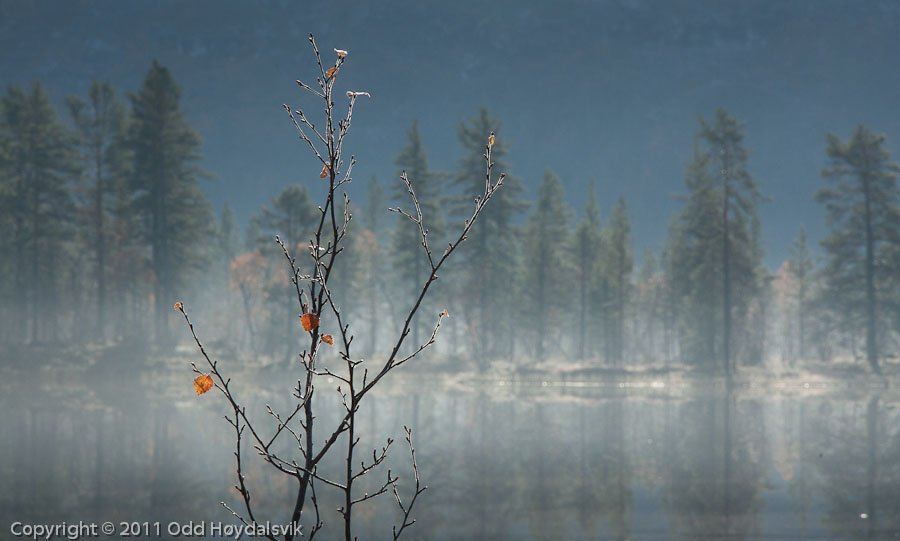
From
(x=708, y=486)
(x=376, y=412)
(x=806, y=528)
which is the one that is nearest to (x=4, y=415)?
(x=376, y=412)

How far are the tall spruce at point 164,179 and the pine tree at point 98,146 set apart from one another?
1548 mm

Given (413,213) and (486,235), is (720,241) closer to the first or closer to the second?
(486,235)

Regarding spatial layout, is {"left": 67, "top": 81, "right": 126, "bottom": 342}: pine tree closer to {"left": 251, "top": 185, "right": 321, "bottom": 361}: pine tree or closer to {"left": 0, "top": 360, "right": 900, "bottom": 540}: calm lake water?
{"left": 251, "top": 185, "right": 321, "bottom": 361}: pine tree

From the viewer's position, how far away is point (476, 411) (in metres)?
27.6

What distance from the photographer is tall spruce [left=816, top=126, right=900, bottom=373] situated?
42.9 m

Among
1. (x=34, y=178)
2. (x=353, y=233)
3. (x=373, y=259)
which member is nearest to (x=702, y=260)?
(x=353, y=233)

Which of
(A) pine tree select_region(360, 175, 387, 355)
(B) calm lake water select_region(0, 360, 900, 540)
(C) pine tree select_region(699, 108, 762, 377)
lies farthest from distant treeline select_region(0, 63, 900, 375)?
(B) calm lake water select_region(0, 360, 900, 540)

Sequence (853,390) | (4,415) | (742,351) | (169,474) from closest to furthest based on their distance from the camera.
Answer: (169,474), (4,415), (853,390), (742,351)

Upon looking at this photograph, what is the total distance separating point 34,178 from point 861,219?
5103 cm

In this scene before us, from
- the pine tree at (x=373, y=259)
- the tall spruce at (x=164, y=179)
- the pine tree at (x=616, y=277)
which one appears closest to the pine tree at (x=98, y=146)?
the tall spruce at (x=164, y=179)

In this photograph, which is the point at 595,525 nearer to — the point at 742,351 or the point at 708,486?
the point at 708,486

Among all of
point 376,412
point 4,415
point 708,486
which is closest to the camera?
point 708,486

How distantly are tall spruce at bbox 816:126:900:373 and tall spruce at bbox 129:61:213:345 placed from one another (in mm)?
40154

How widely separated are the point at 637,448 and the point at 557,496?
20.6ft
